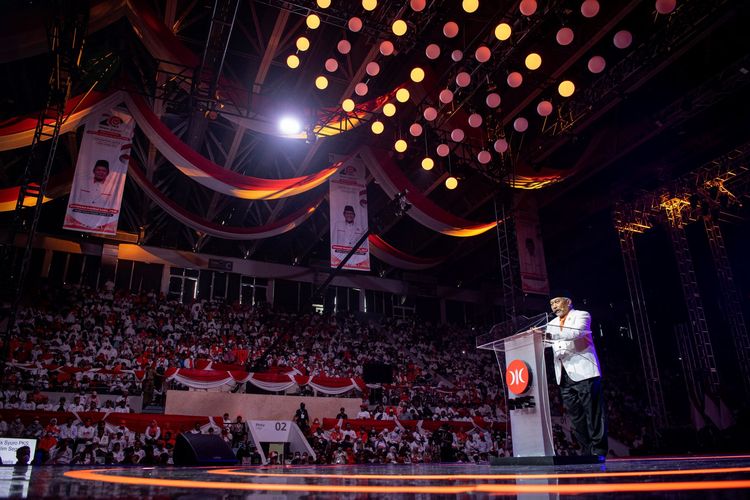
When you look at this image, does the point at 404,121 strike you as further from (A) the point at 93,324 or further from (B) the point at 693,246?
(B) the point at 693,246

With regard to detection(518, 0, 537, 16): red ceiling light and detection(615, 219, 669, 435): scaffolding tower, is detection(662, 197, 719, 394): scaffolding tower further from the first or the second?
detection(518, 0, 537, 16): red ceiling light

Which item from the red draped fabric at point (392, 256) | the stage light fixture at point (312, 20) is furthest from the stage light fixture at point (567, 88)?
the red draped fabric at point (392, 256)

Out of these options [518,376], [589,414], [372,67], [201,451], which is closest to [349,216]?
[372,67]

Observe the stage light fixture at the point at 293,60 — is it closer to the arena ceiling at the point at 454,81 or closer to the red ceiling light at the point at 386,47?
the arena ceiling at the point at 454,81

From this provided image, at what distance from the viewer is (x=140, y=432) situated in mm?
10836

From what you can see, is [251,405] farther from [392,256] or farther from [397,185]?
[397,185]

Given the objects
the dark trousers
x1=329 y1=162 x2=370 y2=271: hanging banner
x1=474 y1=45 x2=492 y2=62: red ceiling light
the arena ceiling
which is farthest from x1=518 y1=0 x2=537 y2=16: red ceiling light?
the dark trousers

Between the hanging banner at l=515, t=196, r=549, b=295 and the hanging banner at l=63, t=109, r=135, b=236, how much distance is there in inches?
379

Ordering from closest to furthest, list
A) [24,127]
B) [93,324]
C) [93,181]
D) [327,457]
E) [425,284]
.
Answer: [24,127] → [93,181] → [327,457] → [93,324] → [425,284]

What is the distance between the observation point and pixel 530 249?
13.5 metres

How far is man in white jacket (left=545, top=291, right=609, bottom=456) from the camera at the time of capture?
421 centimetres

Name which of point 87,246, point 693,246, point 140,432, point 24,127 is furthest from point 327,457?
point 693,246

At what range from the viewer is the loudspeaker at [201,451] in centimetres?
511

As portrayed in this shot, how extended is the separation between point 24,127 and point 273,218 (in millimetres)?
8791
